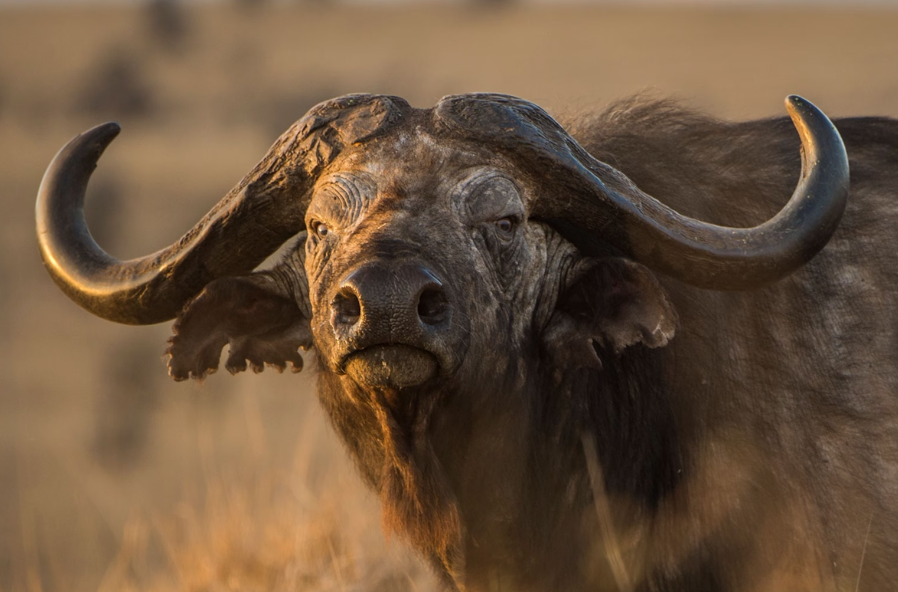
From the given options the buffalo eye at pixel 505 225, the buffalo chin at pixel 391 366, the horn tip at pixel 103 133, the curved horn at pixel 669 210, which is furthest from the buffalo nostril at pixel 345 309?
the horn tip at pixel 103 133

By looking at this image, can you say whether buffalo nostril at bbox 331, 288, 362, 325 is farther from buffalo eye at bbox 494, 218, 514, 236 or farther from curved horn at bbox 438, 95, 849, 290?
curved horn at bbox 438, 95, 849, 290

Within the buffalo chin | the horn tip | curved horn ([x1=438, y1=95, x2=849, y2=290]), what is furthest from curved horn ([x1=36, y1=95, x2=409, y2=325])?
the buffalo chin

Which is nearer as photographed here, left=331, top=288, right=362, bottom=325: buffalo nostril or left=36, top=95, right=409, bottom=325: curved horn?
left=331, top=288, right=362, bottom=325: buffalo nostril

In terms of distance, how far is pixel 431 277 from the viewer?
327 centimetres

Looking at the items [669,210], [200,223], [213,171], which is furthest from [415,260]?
[213,171]

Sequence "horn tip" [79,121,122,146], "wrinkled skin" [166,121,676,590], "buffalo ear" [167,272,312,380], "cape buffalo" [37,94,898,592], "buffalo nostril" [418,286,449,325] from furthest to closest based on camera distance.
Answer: "horn tip" [79,121,122,146]
"buffalo ear" [167,272,312,380]
"cape buffalo" [37,94,898,592]
"wrinkled skin" [166,121,676,590]
"buffalo nostril" [418,286,449,325]

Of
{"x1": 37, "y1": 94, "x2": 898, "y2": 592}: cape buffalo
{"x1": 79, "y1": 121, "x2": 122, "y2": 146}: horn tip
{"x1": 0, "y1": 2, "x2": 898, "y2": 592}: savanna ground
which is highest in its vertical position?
{"x1": 79, "y1": 121, "x2": 122, "y2": 146}: horn tip

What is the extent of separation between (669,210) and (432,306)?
94 cm

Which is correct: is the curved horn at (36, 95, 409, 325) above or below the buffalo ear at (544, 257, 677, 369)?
above

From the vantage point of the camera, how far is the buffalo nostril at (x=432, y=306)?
3305mm

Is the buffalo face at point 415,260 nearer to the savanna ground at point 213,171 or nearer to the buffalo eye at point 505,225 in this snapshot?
the buffalo eye at point 505,225

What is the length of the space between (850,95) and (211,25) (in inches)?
1066

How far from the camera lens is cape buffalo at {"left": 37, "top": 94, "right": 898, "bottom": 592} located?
367 cm

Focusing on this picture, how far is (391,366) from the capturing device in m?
3.26
